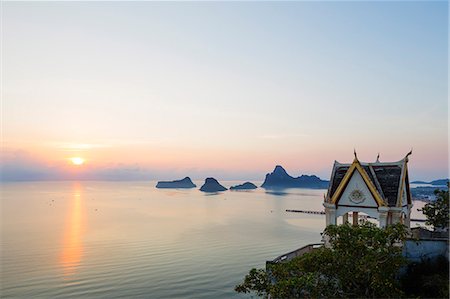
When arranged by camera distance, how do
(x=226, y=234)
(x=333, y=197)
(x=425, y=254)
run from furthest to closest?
(x=226, y=234)
(x=333, y=197)
(x=425, y=254)

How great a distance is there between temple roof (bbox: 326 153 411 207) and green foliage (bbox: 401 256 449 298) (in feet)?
11.7

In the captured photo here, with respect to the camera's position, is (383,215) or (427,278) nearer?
(427,278)

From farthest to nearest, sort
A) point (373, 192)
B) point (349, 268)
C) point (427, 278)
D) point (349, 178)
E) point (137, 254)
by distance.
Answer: point (137, 254), point (349, 178), point (373, 192), point (427, 278), point (349, 268)

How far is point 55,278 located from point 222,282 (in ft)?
52.6

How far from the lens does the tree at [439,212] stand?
55.4ft

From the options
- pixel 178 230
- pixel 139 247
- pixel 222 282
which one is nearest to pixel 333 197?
pixel 222 282

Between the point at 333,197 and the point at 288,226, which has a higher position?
the point at 333,197

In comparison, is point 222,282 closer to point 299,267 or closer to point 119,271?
point 119,271

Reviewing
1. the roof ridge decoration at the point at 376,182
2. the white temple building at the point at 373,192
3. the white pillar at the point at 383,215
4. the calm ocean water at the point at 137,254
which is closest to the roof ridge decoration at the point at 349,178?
the white temple building at the point at 373,192

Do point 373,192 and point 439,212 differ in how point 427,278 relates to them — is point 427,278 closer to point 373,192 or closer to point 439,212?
point 439,212

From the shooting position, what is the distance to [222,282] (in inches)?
1415

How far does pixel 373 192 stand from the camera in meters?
18.8

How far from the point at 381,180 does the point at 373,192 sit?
2.76 feet

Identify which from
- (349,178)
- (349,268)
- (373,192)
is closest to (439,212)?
(373,192)
